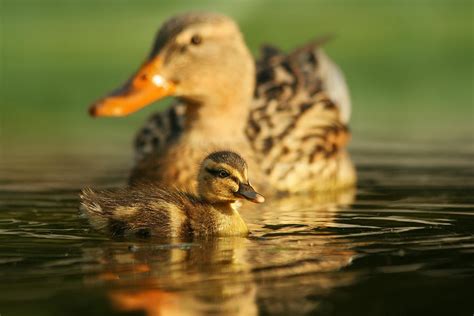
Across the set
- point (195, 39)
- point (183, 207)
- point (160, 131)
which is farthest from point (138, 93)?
point (183, 207)

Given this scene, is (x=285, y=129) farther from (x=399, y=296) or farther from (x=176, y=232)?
(x=399, y=296)

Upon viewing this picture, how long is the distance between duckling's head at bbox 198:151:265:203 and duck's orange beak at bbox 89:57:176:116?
5.33 feet

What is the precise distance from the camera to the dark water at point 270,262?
15.2 feet

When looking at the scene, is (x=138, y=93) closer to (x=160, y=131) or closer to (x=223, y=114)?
(x=223, y=114)

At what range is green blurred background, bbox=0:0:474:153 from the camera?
566 inches

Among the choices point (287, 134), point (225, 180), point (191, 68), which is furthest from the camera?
point (287, 134)

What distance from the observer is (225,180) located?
6320mm

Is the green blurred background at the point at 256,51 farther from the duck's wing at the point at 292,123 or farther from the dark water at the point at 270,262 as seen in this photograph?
the dark water at the point at 270,262

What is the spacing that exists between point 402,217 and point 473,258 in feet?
4.49

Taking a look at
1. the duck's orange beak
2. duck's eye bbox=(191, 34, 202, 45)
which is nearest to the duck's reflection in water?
the duck's orange beak

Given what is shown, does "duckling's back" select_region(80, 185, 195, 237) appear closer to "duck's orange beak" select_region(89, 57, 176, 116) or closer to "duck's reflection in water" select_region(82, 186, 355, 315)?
"duck's reflection in water" select_region(82, 186, 355, 315)

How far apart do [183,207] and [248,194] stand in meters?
0.35

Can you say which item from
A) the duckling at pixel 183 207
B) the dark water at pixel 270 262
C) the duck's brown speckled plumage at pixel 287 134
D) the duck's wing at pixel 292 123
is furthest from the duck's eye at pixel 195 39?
the duckling at pixel 183 207

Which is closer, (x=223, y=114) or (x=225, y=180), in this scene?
(x=225, y=180)
